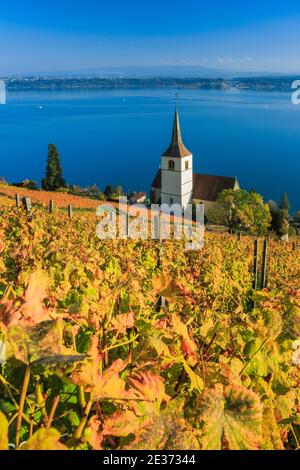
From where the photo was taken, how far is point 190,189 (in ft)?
176

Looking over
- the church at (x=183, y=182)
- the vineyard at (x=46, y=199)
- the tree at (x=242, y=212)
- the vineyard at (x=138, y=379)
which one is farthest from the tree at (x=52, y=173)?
the vineyard at (x=138, y=379)

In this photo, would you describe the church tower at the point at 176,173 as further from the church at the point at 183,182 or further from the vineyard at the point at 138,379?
the vineyard at the point at 138,379

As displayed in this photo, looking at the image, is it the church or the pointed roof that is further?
the pointed roof

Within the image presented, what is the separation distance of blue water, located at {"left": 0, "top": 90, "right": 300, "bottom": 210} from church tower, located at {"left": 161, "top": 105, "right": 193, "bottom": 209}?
28.7 m

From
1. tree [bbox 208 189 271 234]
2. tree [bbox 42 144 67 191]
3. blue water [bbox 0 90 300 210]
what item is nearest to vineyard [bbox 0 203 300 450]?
tree [bbox 208 189 271 234]

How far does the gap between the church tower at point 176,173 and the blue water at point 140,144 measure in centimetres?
2867

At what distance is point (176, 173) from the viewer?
167ft

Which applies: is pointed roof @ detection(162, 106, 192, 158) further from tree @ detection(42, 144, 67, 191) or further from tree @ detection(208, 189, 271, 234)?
tree @ detection(42, 144, 67, 191)

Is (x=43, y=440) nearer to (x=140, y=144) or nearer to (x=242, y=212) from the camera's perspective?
(x=242, y=212)

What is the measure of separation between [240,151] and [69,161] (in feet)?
168

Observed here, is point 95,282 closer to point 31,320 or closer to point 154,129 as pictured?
point 31,320

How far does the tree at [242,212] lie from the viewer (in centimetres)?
4088

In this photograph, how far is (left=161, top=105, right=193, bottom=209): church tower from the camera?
50.8 m

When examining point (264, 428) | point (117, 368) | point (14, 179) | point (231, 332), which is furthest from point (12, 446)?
point (14, 179)
